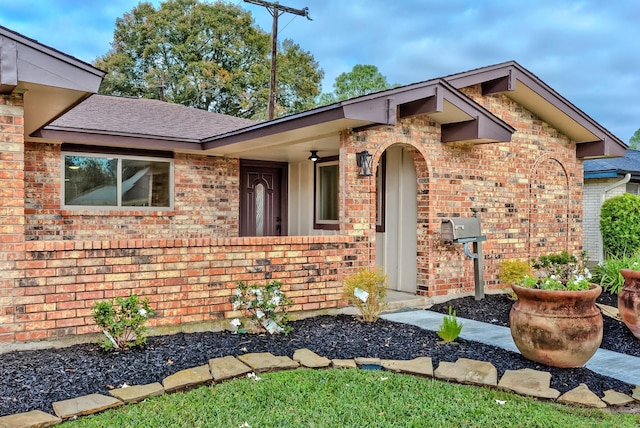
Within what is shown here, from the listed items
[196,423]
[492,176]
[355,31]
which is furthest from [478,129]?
[355,31]

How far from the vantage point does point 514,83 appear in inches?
314

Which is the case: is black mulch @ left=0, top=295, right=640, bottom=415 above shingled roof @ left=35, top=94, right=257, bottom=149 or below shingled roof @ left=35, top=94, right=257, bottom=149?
below

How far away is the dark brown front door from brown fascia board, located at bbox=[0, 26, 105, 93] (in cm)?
591

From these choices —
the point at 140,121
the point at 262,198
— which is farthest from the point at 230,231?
the point at 140,121

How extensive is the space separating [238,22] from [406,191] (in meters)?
22.5

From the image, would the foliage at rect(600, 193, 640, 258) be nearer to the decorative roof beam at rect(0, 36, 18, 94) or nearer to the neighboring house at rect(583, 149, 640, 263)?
the neighboring house at rect(583, 149, 640, 263)

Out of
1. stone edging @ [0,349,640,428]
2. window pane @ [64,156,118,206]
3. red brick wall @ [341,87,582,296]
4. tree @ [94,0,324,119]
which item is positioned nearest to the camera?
stone edging @ [0,349,640,428]

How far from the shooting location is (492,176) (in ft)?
26.6

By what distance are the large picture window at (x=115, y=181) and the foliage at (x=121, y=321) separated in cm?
460

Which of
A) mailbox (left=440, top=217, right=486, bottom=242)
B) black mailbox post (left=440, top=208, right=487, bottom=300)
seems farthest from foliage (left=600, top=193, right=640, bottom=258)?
mailbox (left=440, top=217, right=486, bottom=242)

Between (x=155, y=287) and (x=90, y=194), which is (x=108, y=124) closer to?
(x=90, y=194)

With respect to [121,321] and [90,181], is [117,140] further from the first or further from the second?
[121,321]

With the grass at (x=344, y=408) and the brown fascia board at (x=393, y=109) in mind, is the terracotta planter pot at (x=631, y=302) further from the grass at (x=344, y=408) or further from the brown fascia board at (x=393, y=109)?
the brown fascia board at (x=393, y=109)

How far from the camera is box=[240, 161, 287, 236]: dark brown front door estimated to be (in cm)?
1080
